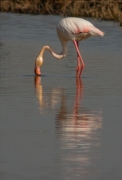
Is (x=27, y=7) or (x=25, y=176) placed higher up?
(x=25, y=176)

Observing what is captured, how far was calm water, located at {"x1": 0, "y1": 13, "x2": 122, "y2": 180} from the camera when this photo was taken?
7191 mm

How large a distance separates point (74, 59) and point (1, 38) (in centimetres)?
593

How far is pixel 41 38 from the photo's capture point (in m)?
23.9

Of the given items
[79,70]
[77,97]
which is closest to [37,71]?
[79,70]

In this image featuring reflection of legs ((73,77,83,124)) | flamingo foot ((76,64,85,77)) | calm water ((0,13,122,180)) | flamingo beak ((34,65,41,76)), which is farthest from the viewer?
flamingo foot ((76,64,85,77))

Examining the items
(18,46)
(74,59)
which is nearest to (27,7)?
(18,46)

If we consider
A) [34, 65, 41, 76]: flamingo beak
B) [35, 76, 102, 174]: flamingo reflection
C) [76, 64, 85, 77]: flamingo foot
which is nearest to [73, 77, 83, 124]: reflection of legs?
[35, 76, 102, 174]: flamingo reflection

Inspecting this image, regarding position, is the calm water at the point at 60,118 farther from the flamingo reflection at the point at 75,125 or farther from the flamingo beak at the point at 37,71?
the flamingo beak at the point at 37,71

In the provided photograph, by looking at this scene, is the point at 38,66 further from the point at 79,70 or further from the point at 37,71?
the point at 79,70

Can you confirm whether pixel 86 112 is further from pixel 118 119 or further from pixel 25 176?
pixel 25 176

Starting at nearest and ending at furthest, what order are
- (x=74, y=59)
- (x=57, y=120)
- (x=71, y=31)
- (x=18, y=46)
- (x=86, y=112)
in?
(x=57, y=120) < (x=86, y=112) < (x=71, y=31) < (x=74, y=59) < (x=18, y=46)

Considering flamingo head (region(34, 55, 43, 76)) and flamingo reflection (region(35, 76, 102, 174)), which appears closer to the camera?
flamingo reflection (region(35, 76, 102, 174))

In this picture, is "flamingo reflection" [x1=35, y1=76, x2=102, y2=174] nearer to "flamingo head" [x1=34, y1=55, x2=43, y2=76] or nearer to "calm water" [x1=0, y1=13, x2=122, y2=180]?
"calm water" [x1=0, y1=13, x2=122, y2=180]

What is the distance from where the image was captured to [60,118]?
31.8 ft
